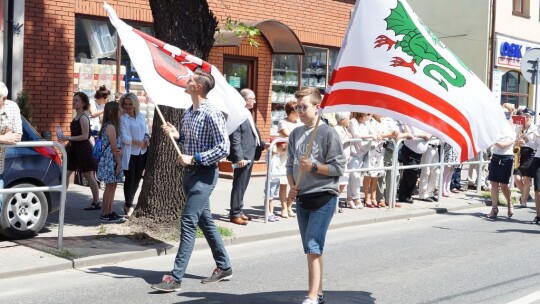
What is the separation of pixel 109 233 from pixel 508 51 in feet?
71.2

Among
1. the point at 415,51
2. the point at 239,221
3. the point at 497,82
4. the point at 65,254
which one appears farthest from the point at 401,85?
the point at 497,82

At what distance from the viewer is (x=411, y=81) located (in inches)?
275

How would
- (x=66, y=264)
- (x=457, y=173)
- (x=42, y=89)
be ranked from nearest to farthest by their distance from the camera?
(x=66, y=264) → (x=42, y=89) → (x=457, y=173)

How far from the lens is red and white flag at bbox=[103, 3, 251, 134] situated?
331 inches

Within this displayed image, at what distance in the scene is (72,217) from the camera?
11352 mm

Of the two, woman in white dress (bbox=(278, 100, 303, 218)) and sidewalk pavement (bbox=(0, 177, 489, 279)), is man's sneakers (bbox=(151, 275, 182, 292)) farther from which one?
woman in white dress (bbox=(278, 100, 303, 218))

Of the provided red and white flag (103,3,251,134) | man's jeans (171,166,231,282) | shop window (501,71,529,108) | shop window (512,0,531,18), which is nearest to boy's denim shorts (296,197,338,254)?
man's jeans (171,166,231,282)

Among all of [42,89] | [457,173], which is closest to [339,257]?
[42,89]

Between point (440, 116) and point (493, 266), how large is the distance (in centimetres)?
319

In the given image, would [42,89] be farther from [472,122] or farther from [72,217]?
[472,122]

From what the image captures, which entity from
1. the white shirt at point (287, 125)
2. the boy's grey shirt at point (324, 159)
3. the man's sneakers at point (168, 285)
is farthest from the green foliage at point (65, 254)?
the white shirt at point (287, 125)

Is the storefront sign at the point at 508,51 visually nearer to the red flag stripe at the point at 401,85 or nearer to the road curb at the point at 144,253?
the road curb at the point at 144,253

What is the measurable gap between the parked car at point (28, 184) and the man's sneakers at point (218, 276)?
2.67 meters

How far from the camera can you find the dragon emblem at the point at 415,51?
22.9ft
